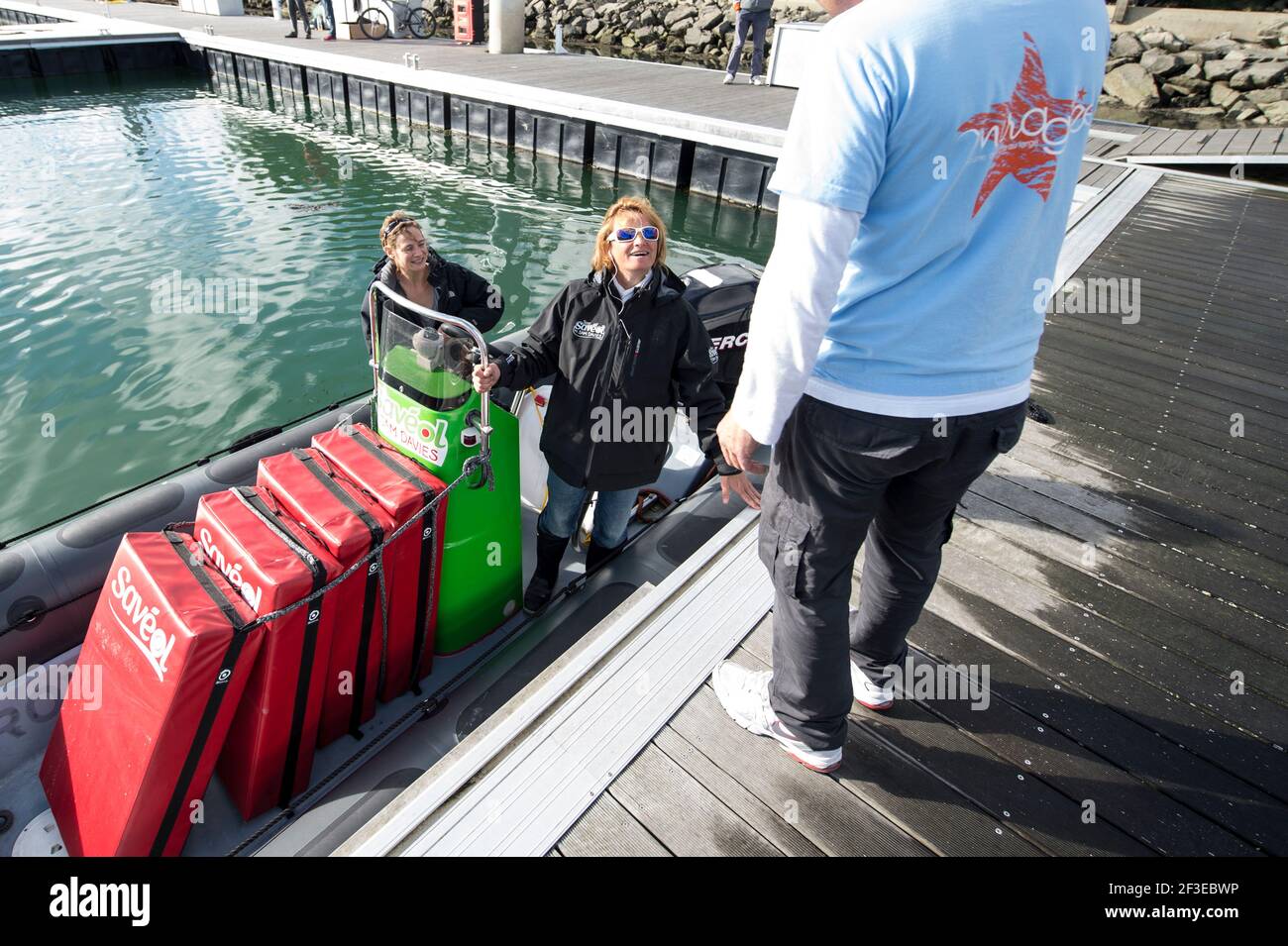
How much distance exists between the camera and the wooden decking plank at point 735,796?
1.58 meters

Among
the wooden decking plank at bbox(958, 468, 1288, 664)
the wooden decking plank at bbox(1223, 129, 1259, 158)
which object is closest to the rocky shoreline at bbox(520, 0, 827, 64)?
the wooden decking plank at bbox(1223, 129, 1259, 158)

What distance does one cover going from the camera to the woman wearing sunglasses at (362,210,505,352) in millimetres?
3369

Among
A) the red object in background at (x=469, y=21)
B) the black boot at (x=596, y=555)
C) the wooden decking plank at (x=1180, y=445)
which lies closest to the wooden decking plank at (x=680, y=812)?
the black boot at (x=596, y=555)

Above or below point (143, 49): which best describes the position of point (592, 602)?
below

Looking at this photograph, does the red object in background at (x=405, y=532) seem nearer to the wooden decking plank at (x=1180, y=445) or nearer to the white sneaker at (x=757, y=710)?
the white sneaker at (x=757, y=710)

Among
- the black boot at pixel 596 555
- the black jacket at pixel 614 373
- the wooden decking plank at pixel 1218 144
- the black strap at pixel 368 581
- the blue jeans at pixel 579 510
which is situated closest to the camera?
the black strap at pixel 368 581

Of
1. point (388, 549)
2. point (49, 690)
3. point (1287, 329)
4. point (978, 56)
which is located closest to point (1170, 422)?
point (1287, 329)

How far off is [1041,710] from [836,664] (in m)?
0.78

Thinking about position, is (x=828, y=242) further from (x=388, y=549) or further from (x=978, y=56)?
(x=388, y=549)

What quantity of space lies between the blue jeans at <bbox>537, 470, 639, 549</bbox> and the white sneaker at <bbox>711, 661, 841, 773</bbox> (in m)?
1.17

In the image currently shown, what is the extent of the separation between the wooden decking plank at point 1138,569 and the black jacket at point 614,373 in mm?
1194

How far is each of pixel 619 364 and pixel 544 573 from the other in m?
1.10
